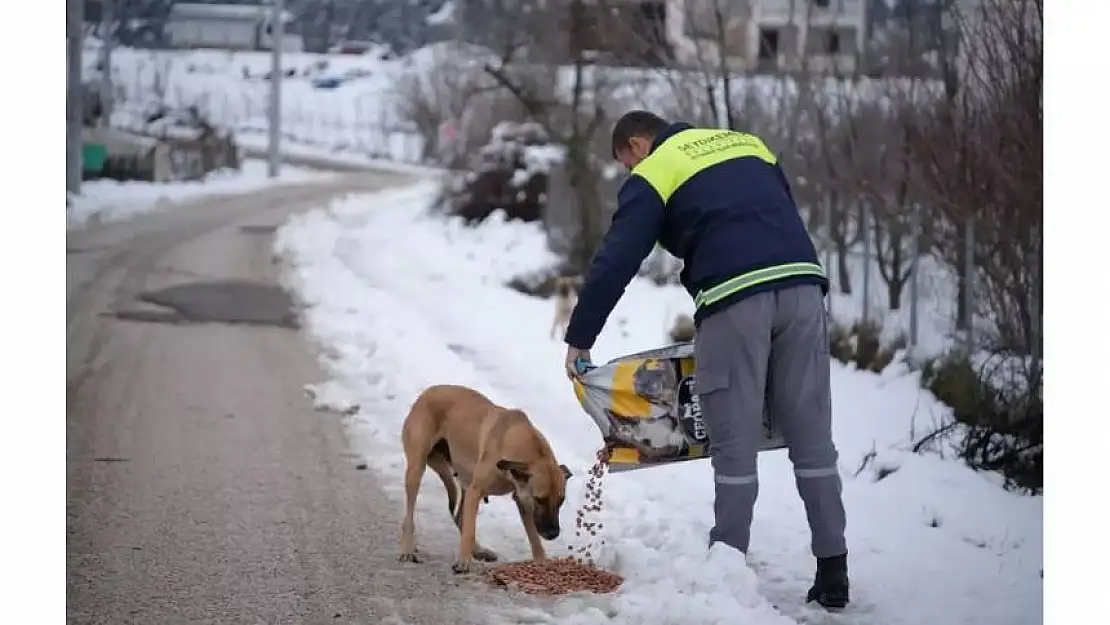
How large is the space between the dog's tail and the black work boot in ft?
3.42

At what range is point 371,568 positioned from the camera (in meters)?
4.38

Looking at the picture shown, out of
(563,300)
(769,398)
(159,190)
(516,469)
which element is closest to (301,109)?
(159,190)

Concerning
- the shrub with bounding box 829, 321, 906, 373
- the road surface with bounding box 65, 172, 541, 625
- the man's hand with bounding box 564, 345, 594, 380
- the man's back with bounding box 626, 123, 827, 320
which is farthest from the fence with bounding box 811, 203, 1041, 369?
the road surface with bounding box 65, 172, 541, 625

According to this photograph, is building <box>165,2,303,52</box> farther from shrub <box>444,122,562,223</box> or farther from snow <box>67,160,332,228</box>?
shrub <box>444,122,562,223</box>

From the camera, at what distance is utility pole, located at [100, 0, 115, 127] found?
4465mm

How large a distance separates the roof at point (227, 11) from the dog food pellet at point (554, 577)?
1.77m

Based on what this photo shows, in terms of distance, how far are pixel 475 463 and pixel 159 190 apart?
1.40 meters

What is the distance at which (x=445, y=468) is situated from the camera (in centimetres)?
457

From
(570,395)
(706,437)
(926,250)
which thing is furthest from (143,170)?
(926,250)

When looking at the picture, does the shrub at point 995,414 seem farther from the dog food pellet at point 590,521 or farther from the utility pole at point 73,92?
the utility pole at point 73,92

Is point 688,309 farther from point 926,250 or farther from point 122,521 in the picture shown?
point 122,521

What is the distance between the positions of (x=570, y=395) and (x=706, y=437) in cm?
54

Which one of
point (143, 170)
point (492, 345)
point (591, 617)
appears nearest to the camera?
point (591, 617)

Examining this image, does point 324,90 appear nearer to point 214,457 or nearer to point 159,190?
point 159,190
